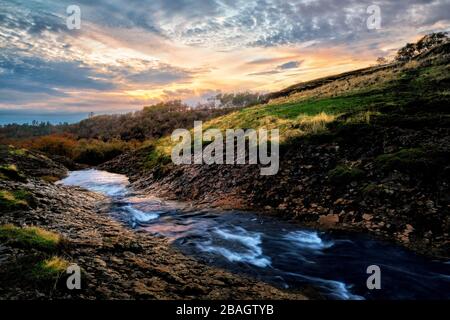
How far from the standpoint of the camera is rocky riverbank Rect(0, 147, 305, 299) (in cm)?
556

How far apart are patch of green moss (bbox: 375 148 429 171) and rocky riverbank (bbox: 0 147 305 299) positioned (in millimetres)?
6668

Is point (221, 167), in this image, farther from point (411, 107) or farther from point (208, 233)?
point (411, 107)

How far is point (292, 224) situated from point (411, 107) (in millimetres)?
9966

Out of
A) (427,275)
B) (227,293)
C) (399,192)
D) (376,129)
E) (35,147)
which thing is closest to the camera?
(227,293)

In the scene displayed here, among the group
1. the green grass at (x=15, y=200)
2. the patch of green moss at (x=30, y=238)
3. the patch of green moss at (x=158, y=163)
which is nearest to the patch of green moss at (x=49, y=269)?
the patch of green moss at (x=30, y=238)

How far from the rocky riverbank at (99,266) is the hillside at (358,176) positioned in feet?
14.1

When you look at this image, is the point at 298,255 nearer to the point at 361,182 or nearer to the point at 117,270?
the point at 361,182

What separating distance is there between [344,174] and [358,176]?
49 cm

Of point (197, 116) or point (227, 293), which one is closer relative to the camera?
point (227, 293)

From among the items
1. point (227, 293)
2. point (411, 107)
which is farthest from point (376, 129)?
point (227, 293)

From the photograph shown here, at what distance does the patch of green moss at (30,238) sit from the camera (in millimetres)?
6875

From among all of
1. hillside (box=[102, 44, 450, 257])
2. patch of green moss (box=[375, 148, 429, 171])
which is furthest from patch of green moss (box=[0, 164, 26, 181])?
patch of green moss (box=[375, 148, 429, 171])

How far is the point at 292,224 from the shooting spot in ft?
34.9

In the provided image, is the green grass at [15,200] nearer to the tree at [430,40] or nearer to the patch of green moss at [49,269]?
the patch of green moss at [49,269]
